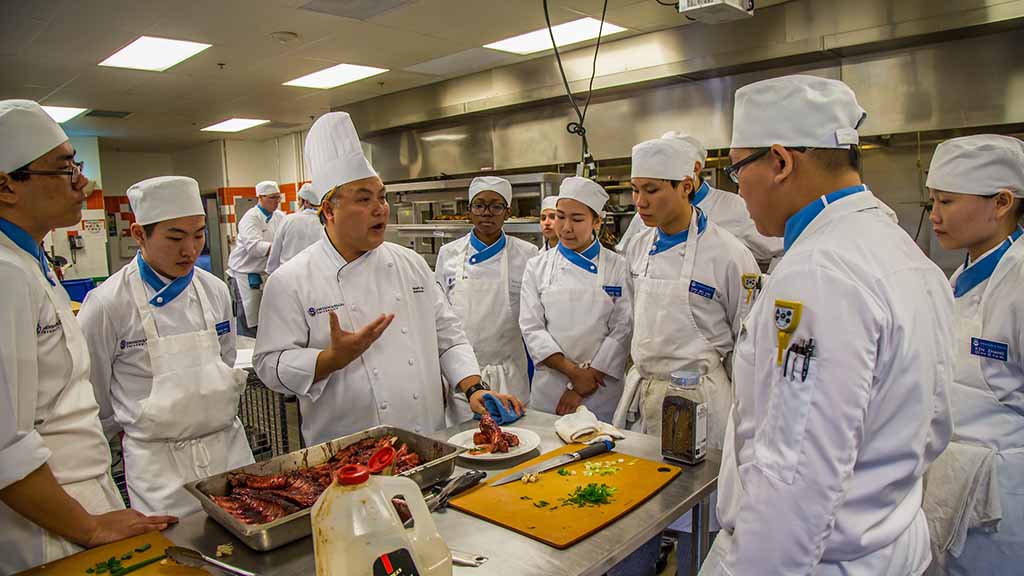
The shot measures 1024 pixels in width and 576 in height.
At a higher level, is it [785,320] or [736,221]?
[736,221]

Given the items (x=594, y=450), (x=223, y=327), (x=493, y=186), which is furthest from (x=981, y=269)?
(x=223, y=327)

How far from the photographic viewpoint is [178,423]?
6.88ft

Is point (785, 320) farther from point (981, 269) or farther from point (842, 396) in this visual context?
point (981, 269)

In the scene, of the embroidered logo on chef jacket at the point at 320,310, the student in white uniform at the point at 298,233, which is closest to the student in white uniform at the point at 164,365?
the embroidered logo on chef jacket at the point at 320,310

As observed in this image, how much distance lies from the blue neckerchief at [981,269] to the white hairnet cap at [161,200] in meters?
2.57

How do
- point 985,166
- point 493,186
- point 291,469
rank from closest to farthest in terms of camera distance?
point 291,469 < point 985,166 < point 493,186

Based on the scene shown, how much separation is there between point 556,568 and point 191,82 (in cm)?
674

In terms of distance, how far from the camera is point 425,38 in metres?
5.36

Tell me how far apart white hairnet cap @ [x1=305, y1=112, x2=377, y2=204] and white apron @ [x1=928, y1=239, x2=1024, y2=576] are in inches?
79.0

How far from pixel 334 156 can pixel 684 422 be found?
1459 millimetres

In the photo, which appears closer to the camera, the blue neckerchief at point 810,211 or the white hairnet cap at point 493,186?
the blue neckerchief at point 810,211

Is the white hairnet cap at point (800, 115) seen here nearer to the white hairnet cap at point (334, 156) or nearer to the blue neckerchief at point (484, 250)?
the white hairnet cap at point (334, 156)

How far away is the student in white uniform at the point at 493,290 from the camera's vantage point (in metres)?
3.74

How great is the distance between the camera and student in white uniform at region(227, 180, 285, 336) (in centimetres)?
774
